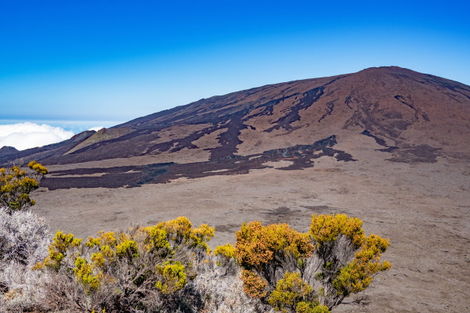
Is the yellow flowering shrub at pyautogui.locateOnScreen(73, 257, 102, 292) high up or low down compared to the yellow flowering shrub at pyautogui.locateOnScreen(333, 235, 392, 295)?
up

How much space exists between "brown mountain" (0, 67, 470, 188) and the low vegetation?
2503 centimetres

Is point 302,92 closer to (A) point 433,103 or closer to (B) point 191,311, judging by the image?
(A) point 433,103

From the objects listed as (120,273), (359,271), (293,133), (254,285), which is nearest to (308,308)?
(254,285)

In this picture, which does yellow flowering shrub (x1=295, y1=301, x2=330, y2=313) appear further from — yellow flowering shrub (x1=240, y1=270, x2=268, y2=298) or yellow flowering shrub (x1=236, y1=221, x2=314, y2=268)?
yellow flowering shrub (x1=236, y1=221, x2=314, y2=268)

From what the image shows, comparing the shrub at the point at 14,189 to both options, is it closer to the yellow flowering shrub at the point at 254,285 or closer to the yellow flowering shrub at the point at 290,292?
the yellow flowering shrub at the point at 254,285

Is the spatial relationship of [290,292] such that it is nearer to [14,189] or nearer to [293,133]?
[14,189]

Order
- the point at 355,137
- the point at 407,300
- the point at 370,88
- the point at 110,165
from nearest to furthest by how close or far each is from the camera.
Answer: the point at 407,300 < the point at 110,165 < the point at 355,137 < the point at 370,88

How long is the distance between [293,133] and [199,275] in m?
46.1

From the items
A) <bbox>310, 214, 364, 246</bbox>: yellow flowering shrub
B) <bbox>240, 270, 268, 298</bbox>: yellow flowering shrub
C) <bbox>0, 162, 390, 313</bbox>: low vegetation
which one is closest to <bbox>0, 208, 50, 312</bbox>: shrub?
<bbox>0, 162, 390, 313</bbox>: low vegetation

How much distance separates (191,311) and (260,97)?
72680mm

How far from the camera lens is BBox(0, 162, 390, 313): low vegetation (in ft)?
18.6

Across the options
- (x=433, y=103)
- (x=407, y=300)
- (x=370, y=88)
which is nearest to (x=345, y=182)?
(x=407, y=300)

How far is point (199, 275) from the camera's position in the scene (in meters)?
7.49

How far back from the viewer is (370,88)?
223 feet
